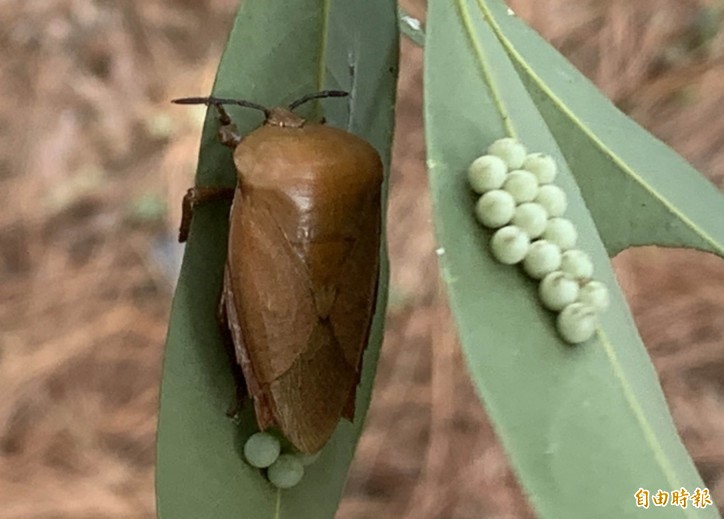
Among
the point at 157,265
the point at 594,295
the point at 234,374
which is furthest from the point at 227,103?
the point at 157,265

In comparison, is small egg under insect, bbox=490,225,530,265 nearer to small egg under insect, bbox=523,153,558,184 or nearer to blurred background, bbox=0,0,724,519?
small egg under insect, bbox=523,153,558,184

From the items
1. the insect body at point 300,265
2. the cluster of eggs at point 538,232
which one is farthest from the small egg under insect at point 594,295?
the insect body at point 300,265

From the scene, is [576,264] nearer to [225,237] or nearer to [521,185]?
[521,185]

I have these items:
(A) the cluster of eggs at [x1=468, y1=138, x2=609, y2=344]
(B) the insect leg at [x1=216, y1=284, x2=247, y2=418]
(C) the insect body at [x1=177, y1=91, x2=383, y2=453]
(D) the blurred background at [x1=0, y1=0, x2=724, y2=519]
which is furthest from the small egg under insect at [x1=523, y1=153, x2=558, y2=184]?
(D) the blurred background at [x1=0, y1=0, x2=724, y2=519]

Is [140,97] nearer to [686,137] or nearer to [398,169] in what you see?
[398,169]

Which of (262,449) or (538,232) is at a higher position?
(538,232)

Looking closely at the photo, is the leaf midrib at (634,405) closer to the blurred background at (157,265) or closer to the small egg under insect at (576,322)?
the small egg under insect at (576,322)

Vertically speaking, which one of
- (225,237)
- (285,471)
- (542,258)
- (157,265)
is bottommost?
(157,265)
